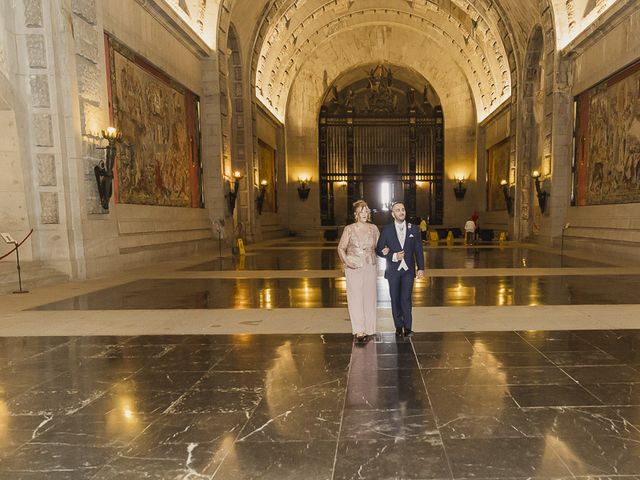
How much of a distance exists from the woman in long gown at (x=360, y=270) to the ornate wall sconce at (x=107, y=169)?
8.04m

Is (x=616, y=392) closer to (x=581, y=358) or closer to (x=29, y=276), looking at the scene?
(x=581, y=358)

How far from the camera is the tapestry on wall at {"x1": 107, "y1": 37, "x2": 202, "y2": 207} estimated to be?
12.2 metres

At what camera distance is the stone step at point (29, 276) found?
8984mm

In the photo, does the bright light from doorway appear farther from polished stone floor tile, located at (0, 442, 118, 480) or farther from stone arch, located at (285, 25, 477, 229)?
polished stone floor tile, located at (0, 442, 118, 480)

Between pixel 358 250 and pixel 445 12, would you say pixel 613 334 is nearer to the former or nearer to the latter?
pixel 358 250

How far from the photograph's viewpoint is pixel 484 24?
2453cm

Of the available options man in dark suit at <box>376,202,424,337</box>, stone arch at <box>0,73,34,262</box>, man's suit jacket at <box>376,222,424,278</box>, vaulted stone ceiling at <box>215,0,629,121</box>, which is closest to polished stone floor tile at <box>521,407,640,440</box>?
man in dark suit at <box>376,202,424,337</box>

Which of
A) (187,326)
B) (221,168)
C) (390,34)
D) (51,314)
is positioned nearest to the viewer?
(187,326)

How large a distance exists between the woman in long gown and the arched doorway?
28.2m

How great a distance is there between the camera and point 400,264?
524 cm

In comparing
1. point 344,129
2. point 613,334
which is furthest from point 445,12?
point 613,334

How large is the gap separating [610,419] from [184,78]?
56.4 ft

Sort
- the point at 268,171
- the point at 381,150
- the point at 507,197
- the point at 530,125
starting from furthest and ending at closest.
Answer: the point at 381,150 < the point at 268,171 < the point at 507,197 < the point at 530,125

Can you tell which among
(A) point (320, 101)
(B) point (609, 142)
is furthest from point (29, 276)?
(A) point (320, 101)
